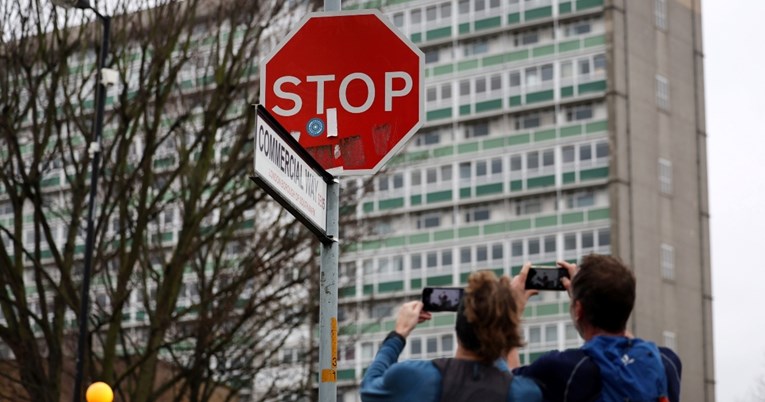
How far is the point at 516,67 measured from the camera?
86.2 meters

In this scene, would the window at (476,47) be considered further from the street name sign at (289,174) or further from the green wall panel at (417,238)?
the street name sign at (289,174)

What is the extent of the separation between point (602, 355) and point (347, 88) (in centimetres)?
296

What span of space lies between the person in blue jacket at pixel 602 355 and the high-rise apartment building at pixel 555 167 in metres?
76.7

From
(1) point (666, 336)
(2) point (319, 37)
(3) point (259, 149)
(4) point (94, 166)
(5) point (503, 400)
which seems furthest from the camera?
(1) point (666, 336)

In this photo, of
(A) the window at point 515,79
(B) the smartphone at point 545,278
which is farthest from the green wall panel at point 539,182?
(B) the smartphone at point 545,278

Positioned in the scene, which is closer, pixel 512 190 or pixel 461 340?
pixel 461 340

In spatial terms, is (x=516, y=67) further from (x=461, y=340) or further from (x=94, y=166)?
(x=461, y=340)

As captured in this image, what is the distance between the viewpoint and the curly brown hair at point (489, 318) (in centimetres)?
575

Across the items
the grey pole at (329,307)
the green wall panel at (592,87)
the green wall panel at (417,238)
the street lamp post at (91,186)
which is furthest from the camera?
the green wall panel at (417,238)

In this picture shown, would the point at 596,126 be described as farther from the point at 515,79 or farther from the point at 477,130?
the point at 477,130

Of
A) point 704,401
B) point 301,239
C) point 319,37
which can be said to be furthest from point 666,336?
point 319,37

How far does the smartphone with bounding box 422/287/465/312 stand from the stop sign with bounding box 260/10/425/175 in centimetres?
206

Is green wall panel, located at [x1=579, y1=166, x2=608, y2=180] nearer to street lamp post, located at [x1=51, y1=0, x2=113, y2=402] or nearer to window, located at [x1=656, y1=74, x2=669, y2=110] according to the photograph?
window, located at [x1=656, y1=74, x2=669, y2=110]

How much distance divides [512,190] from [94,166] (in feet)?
204
